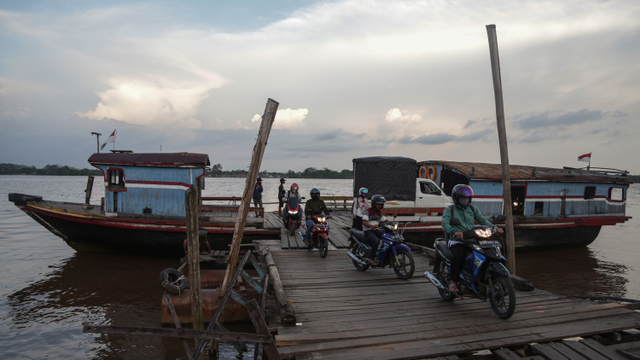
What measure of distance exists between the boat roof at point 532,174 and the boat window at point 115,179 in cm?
1368

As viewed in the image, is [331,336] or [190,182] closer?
[331,336]

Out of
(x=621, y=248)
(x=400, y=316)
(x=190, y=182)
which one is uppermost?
(x=190, y=182)

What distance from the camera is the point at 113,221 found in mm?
12469

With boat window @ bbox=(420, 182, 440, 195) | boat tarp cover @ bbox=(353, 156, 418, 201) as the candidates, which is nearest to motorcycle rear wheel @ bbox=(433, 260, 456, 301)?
boat tarp cover @ bbox=(353, 156, 418, 201)

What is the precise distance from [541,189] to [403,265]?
12534mm

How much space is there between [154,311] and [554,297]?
8.72 metres

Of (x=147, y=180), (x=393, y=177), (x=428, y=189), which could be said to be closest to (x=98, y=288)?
(x=147, y=180)

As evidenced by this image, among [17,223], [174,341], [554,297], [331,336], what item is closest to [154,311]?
[174,341]

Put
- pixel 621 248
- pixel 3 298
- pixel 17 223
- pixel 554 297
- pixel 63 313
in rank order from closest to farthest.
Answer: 1. pixel 554 297
2. pixel 63 313
3. pixel 3 298
4. pixel 621 248
5. pixel 17 223

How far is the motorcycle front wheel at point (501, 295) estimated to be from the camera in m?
4.52

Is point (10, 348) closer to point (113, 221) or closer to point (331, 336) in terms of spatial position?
point (113, 221)

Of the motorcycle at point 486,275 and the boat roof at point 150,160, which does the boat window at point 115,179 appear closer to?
the boat roof at point 150,160

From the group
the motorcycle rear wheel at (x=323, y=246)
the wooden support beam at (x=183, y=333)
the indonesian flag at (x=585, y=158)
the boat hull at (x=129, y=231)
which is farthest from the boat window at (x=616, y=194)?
the wooden support beam at (x=183, y=333)

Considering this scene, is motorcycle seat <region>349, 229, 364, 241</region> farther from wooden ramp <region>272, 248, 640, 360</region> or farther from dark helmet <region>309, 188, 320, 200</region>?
dark helmet <region>309, 188, 320, 200</region>
